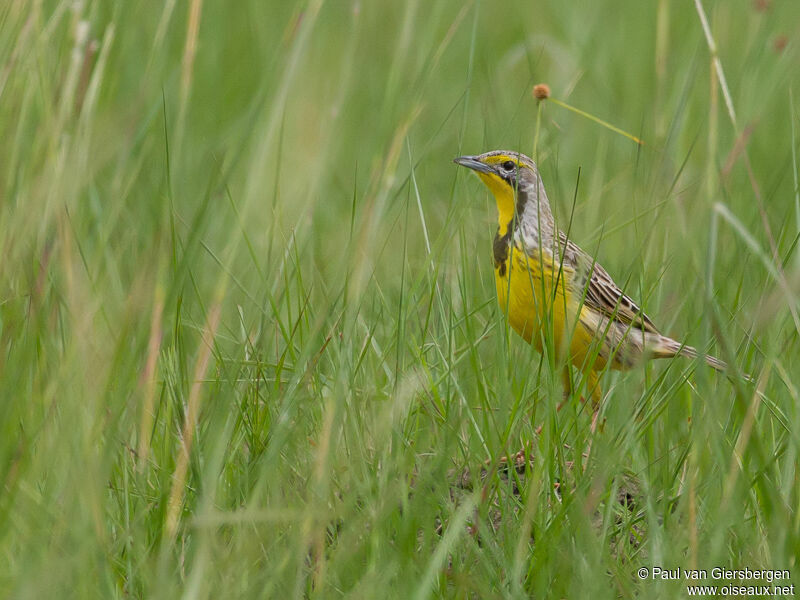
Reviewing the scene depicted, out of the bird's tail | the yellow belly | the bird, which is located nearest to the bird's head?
the bird

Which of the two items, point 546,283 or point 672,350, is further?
point 546,283

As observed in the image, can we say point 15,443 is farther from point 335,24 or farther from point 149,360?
point 335,24

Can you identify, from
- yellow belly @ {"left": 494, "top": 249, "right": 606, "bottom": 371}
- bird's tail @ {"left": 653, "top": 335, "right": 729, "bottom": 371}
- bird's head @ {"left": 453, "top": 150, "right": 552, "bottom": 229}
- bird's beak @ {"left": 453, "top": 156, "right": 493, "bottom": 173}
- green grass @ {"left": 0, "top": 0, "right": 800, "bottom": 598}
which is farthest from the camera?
bird's head @ {"left": 453, "top": 150, "right": 552, "bottom": 229}

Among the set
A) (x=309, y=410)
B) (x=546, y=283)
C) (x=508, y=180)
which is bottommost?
(x=546, y=283)

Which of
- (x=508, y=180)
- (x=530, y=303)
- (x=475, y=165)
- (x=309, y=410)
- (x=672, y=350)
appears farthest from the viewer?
(x=508, y=180)

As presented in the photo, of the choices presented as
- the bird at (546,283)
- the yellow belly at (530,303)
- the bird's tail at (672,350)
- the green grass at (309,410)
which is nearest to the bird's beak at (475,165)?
the bird at (546,283)

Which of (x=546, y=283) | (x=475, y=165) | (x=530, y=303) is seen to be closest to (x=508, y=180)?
(x=475, y=165)

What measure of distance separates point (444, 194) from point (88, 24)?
3.33 m

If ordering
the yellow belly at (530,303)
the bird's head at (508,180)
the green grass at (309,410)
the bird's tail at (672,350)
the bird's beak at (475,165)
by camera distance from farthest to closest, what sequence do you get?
the bird's head at (508,180), the bird's beak at (475,165), the yellow belly at (530,303), the bird's tail at (672,350), the green grass at (309,410)

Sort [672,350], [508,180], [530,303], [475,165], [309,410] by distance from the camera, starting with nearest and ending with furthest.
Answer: [309,410], [672,350], [530,303], [475,165], [508,180]

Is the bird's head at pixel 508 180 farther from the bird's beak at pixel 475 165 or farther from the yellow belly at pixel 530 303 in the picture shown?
the yellow belly at pixel 530 303

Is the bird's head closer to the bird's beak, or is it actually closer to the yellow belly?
the bird's beak

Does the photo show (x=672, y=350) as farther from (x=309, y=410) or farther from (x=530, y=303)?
(x=309, y=410)

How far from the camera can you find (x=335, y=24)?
29.5 feet
